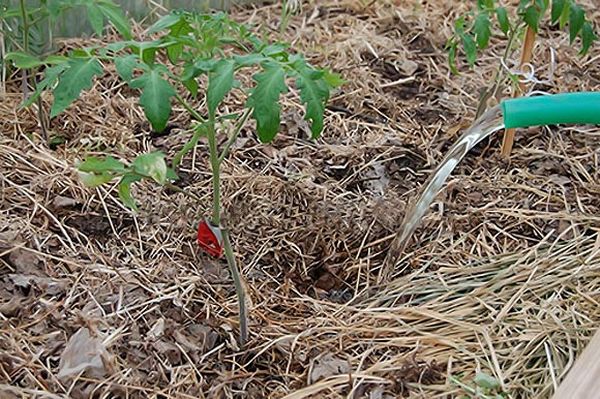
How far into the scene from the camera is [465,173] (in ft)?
7.68

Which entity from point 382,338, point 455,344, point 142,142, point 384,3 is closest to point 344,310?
point 382,338

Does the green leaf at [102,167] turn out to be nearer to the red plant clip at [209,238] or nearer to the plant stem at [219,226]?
the plant stem at [219,226]

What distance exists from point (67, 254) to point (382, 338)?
0.67m

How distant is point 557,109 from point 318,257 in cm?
61

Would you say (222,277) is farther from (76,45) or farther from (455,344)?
(76,45)

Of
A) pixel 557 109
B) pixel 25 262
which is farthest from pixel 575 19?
pixel 25 262

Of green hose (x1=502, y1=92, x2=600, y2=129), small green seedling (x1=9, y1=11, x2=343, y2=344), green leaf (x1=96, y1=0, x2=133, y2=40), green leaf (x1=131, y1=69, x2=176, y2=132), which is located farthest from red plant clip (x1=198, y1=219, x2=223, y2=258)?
green hose (x1=502, y1=92, x2=600, y2=129)

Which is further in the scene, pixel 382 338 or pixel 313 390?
pixel 382 338

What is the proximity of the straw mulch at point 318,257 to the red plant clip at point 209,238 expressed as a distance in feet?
0.34

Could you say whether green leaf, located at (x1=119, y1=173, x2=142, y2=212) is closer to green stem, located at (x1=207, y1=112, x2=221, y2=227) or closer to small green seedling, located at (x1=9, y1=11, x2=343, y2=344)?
small green seedling, located at (x1=9, y1=11, x2=343, y2=344)

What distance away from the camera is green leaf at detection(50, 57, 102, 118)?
4.84 ft

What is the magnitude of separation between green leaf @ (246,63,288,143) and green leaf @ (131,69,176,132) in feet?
0.45

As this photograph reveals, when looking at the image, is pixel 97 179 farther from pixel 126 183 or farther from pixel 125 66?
pixel 125 66

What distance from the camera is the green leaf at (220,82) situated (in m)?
1.47
